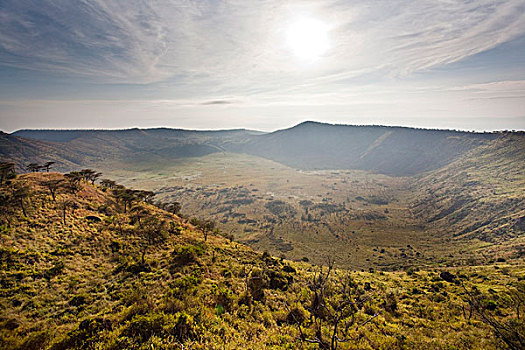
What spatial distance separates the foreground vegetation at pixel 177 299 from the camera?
11.5 meters

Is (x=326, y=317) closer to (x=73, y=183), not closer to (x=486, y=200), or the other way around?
(x=73, y=183)

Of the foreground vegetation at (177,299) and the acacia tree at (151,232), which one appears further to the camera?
the acacia tree at (151,232)

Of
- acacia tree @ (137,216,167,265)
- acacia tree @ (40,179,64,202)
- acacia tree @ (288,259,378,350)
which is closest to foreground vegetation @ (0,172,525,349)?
acacia tree @ (288,259,378,350)

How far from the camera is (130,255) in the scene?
2517cm

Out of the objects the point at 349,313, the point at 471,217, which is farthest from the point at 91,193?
the point at 471,217

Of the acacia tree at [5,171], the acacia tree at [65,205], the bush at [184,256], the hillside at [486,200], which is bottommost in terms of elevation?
the hillside at [486,200]

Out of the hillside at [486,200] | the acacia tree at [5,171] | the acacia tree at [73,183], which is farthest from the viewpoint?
the hillside at [486,200]

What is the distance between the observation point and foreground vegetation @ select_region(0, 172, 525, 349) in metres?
11.5

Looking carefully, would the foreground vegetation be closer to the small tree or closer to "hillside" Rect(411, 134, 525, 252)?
the small tree

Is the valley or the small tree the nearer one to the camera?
the small tree

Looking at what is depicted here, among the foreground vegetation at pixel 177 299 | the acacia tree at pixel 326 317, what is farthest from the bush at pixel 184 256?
the acacia tree at pixel 326 317

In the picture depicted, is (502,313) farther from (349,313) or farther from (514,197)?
(514,197)

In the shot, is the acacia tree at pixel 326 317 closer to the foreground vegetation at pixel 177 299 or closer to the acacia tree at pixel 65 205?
the foreground vegetation at pixel 177 299

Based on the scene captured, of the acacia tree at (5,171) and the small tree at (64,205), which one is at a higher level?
the acacia tree at (5,171)
